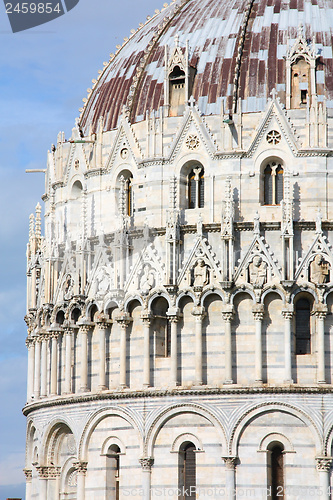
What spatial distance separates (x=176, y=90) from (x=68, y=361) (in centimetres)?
1061

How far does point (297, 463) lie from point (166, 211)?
978 cm

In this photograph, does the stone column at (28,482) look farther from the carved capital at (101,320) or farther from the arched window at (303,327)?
the arched window at (303,327)

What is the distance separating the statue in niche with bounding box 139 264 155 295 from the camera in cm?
4291

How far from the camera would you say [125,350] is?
43.1m

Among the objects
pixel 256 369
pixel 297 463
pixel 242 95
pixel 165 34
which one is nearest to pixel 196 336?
pixel 256 369

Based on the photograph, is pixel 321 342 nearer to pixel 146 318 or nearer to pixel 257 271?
pixel 257 271

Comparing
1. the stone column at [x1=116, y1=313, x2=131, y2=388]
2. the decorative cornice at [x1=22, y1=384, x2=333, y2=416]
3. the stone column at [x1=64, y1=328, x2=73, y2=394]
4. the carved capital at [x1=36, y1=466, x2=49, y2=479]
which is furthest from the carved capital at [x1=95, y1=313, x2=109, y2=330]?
the carved capital at [x1=36, y1=466, x2=49, y2=479]

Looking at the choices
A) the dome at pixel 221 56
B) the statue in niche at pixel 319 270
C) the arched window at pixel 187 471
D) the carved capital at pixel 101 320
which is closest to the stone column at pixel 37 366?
the carved capital at pixel 101 320

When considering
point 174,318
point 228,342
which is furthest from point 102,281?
point 228,342

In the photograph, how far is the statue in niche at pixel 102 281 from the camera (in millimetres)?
44125

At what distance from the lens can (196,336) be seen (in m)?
41.9

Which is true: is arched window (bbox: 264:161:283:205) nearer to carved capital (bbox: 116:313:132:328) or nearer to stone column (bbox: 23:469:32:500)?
carved capital (bbox: 116:313:132:328)

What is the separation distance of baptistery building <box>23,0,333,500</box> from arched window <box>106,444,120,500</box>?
2.1 inches

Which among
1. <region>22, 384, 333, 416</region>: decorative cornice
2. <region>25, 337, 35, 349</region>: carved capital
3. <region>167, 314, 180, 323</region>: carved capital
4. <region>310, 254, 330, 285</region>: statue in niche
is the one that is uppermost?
<region>310, 254, 330, 285</region>: statue in niche
